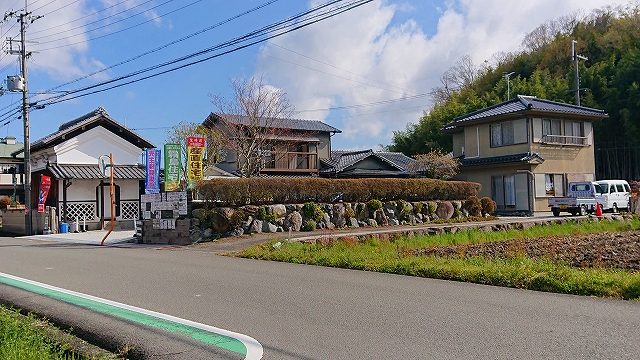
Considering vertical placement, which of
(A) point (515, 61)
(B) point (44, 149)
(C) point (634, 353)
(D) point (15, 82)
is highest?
(A) point (515, 61)

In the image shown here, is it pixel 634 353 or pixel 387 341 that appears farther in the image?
pixel 387 341

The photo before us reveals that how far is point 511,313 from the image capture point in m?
7.16

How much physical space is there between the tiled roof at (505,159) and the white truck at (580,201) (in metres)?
2.90

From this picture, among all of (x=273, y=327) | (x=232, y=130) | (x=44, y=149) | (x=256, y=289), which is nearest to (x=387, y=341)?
(x=273, y=327)

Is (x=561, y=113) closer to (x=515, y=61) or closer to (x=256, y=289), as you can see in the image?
(x=515, y=61)

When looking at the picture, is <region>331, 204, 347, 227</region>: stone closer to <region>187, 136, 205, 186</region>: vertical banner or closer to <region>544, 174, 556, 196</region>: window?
<region>187, 136, 205, 186</region>: vertical banner

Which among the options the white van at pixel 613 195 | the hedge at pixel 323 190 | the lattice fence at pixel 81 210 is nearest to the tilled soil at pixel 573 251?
the hedge at pixel 323 190

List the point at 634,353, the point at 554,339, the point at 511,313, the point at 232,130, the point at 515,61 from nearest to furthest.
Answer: the point at 634,353 < the point at 554,339 < the point at 511,313 < the point at 232,130 < the point at 515,61

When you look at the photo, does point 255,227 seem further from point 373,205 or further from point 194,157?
point 373,205

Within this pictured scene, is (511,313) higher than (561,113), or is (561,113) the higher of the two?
(561,113)

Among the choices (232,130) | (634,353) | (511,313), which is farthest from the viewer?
(232,130)

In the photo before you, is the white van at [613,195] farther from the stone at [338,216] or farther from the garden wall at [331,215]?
the stone at [338,216]

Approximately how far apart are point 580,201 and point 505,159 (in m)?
5.29

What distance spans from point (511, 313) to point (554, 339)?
4.22ft
